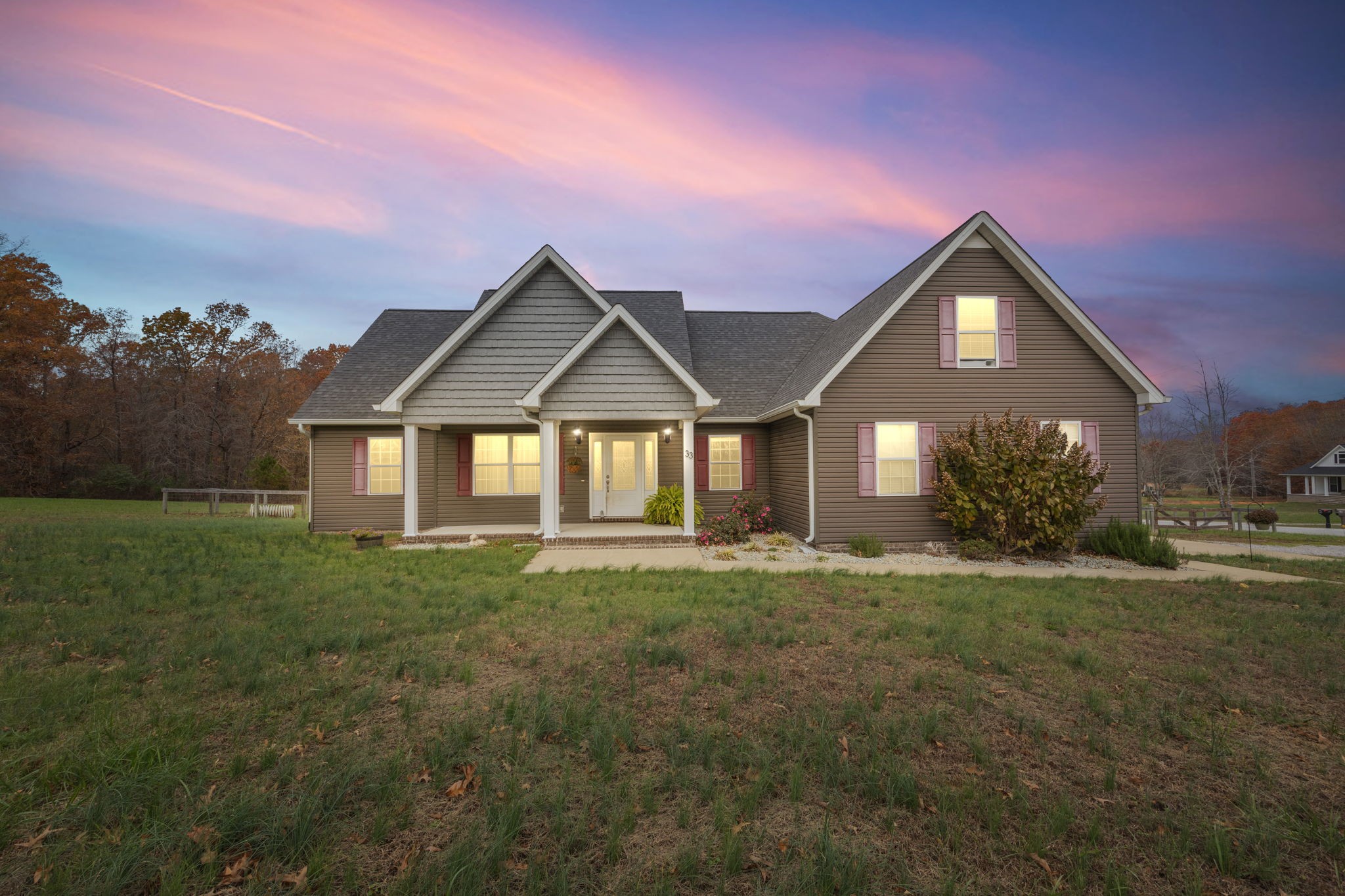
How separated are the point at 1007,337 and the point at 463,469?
14.5 metres

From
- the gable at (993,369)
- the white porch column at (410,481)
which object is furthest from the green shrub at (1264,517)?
the white porch column at (410,481)

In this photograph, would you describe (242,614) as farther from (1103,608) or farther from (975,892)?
(1103,608)

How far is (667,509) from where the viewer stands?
1378 centimetres

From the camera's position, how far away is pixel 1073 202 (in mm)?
17016

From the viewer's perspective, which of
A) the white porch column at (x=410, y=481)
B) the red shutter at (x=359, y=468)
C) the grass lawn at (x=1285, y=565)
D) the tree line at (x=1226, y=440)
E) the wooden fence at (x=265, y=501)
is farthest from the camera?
the tree line at (x=1226, y=440)

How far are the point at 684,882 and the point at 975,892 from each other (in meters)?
1.28

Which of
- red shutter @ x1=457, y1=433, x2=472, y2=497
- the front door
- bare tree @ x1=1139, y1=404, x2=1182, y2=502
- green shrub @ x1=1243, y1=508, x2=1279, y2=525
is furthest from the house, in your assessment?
red shutter @ x1=457, y1=433, x2=472, y2=497

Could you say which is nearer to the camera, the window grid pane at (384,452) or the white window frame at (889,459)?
the white window frame at (889,459)

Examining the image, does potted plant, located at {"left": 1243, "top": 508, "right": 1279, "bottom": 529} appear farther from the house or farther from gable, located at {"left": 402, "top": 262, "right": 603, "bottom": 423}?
the house

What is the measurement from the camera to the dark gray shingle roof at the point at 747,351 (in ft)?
51.7

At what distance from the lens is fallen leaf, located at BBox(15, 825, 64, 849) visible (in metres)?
2.43

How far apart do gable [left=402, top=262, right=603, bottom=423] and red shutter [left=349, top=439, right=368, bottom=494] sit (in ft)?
11.0

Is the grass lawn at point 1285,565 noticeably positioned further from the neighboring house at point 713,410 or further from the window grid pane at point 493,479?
the window grid pane at point 493,479

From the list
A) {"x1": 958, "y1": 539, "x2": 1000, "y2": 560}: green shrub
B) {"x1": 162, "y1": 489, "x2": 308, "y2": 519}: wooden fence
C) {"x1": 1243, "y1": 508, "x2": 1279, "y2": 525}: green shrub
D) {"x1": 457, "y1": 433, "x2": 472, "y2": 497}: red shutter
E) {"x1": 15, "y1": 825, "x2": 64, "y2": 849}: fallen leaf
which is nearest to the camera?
{"x1": 15, "y1": 825, "x2": 64, "y2": 849}: fallen leaf
